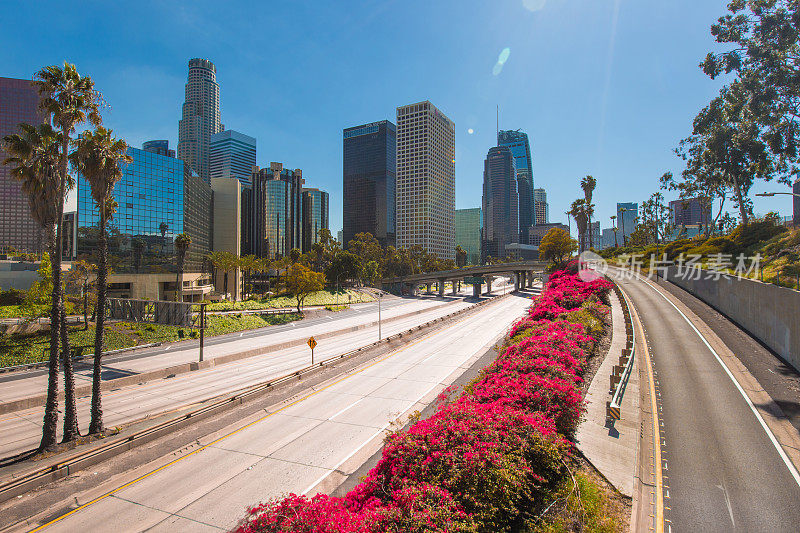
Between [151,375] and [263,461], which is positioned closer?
[263,461]

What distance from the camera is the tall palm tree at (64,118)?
1483 cm

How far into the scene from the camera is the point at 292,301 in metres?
70.1

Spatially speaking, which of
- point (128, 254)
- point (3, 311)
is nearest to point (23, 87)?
point (128, 254)

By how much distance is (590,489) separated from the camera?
8.50 meters

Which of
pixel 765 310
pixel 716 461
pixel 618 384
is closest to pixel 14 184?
pixel 618 384

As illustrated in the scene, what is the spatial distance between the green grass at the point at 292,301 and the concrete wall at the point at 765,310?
Result: 58697 mm

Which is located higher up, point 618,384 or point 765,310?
point 765,310

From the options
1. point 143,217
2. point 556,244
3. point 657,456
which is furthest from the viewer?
point 556,244

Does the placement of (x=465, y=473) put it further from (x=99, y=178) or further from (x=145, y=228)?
(x=145, y=228)

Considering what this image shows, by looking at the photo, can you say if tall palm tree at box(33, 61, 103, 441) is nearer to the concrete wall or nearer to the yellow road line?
the yellow road line

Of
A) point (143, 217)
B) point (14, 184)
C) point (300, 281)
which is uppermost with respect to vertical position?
point (14, 184)

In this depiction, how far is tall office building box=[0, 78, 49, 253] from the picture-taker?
140500 mm

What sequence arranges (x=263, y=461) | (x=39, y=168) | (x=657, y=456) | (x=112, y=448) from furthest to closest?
1. (x=39, y=168)
2. (x=112, y=448)
3. (x=263, y=461)
4. (x=657, y=456)

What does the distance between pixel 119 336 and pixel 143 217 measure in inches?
2081
